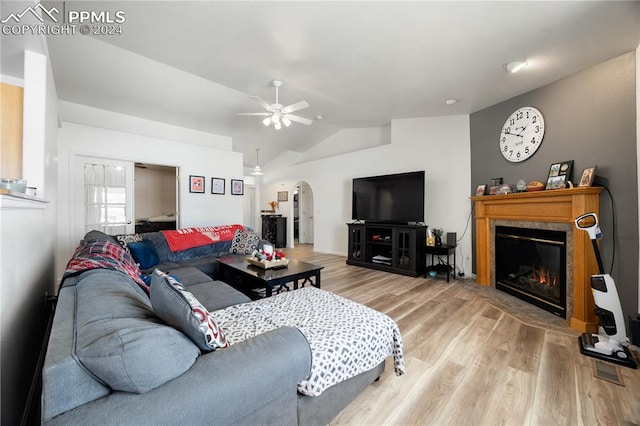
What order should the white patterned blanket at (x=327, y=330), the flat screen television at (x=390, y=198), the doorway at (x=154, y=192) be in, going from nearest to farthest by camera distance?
the white patterned blanket at (x=327, y=330)
the flat screen television at (x=390, y=198)
the doorway at (x=154, y=192)

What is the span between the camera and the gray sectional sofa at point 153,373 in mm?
704

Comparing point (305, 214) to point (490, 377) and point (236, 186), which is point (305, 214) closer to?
point (236, 186)

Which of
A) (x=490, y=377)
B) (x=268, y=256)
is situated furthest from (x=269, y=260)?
(x=490, y=377)

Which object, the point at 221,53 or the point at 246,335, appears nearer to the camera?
the point at 246,335

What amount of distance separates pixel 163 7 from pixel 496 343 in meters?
3.97

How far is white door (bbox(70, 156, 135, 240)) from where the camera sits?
375 cm

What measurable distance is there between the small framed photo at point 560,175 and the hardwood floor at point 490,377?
1382 mm

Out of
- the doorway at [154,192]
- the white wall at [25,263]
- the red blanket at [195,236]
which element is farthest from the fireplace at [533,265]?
the doorway at [154,192]

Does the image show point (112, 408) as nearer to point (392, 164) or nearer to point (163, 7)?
point (163, 7)

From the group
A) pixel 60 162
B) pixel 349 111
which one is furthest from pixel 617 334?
pixel 60 162

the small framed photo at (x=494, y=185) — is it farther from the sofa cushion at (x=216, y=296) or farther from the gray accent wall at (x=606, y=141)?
the sofa cushion at (x=216, y=296)

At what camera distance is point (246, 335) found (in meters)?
1.36

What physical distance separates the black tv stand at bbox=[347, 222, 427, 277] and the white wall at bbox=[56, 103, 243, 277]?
272cm

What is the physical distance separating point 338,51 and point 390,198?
270 cm
